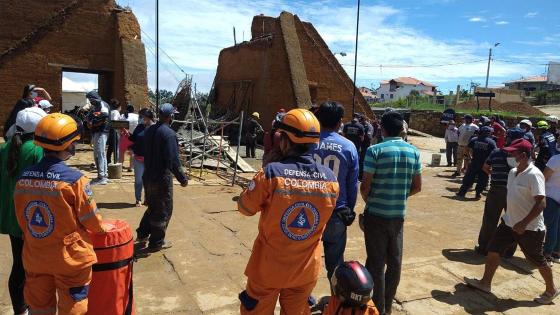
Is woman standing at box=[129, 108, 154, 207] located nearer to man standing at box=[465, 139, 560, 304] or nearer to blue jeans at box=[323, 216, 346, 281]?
blue jeans at box=[323, 216, 346, 281]

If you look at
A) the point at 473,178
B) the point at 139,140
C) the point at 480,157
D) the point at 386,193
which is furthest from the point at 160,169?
the point at 473,178

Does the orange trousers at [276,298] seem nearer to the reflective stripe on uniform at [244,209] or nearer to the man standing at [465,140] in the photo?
the reflective stripe on uniform at [244,209]

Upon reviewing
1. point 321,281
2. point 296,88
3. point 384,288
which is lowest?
point 321,281

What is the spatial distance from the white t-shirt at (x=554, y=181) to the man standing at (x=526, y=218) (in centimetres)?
114

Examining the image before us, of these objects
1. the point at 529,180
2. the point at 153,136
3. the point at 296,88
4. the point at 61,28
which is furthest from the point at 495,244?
the point at 61,28

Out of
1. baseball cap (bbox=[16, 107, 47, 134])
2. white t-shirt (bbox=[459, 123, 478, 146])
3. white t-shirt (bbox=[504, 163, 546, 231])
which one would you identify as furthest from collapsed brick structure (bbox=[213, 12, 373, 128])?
baseball cap (bbox=[16, 107, 47, 134])

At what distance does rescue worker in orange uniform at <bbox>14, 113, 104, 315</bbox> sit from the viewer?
8.81 feet

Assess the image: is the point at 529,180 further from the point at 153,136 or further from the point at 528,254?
the point at 153,136

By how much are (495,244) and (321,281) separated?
6.28ft

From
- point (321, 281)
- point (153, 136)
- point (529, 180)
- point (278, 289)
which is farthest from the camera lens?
point (153, 136)

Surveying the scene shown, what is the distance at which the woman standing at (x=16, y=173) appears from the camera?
3.34m

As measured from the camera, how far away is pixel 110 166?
9.48 metres

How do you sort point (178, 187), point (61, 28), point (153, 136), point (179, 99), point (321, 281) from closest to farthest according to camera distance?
point (321, 281) → point (153, 136) → point (178, 187) → point (61, 28) → point (179, 99)

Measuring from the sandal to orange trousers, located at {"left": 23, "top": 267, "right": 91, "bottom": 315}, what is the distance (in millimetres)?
3943
